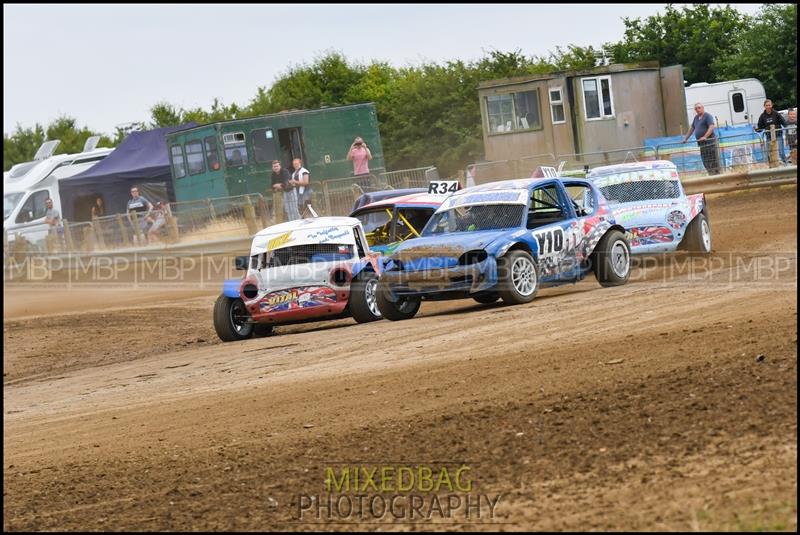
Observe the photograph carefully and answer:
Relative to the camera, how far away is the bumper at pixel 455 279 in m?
14.6

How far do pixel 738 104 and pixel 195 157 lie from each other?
16.0 m

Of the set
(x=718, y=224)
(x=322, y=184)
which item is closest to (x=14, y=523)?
(x=718, y=224)

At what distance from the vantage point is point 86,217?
38688 millimetres

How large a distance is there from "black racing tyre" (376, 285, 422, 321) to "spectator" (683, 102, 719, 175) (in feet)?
43.6

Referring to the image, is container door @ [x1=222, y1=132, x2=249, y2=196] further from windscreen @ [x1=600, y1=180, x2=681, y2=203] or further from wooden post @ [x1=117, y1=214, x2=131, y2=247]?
windscreen @ [x1=600, y1=180, x2=681, y2=203]

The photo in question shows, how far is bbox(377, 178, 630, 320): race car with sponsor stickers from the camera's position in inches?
578

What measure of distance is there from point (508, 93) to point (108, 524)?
28.0 meters

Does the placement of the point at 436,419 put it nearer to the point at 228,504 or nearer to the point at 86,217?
the point at 228,504

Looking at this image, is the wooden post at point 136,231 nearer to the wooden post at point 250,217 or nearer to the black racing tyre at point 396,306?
the wooden post at point 250,217

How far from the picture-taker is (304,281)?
15984 millimetres

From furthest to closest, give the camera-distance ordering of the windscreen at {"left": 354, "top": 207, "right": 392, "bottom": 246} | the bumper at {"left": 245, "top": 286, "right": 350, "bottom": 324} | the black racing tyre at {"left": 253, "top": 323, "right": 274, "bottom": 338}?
the windscreen at {"left": 354, "top": 207, "right": 392, "bottom": 246}
the black racing tyre at {"left": 253, "top": 323, "right": 274, "bottom": 338}
the bumper at {"left": 245, "top": 286, "right": 350, "bottom": 324}

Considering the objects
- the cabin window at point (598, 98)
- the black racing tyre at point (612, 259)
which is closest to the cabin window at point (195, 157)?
the cabin window at point (598, 98)

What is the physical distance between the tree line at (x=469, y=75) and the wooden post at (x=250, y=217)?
35.2ft

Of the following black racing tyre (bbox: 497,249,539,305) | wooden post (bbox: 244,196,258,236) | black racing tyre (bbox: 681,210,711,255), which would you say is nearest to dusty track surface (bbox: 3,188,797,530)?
black racing tyre (bbox: 497,249,539,305)
